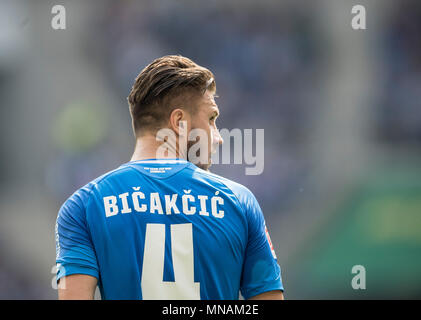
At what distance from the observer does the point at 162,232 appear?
5.24 ft

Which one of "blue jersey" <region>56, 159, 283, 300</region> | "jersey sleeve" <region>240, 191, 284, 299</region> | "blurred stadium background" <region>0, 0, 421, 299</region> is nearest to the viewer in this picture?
"blue jersey" <region>56, 159, 283, 300</region>

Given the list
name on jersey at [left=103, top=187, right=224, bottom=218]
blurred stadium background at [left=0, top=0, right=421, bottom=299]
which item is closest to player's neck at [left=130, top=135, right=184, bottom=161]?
name on jersey at [left=103, top=187, right=224, bottom=218]

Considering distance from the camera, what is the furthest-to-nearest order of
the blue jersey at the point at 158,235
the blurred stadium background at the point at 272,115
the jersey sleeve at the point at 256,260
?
the blurred stadium background at the point at 272,115 → the jersey sleeve at the point at 256,260 → the blue jersey at the point at 158,235

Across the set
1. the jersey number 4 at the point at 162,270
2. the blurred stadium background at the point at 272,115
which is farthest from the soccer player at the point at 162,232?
the blurred stadium background at the point at 272,115

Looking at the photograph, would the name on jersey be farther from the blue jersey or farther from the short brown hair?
the short brown hair

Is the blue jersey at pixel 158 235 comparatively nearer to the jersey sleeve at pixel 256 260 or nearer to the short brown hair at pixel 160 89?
the jersey sleeve at pixel 256 260

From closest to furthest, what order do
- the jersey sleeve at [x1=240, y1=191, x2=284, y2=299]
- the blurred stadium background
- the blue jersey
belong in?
the blue jersey, the jersey sleeve at [x1=240, y1=191, x2=284, y2=299], the blurred stadium background

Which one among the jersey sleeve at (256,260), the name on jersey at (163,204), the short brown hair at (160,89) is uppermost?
the short brown hair at (160,89)

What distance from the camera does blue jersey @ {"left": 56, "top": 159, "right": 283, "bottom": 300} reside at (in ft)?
5.21

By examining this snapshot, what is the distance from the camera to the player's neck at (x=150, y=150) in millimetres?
1737

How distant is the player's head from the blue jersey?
0.56 ft

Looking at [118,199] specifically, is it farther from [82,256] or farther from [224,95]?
[224,95]

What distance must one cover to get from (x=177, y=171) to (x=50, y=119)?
247 inches

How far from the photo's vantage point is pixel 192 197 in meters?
1.66
